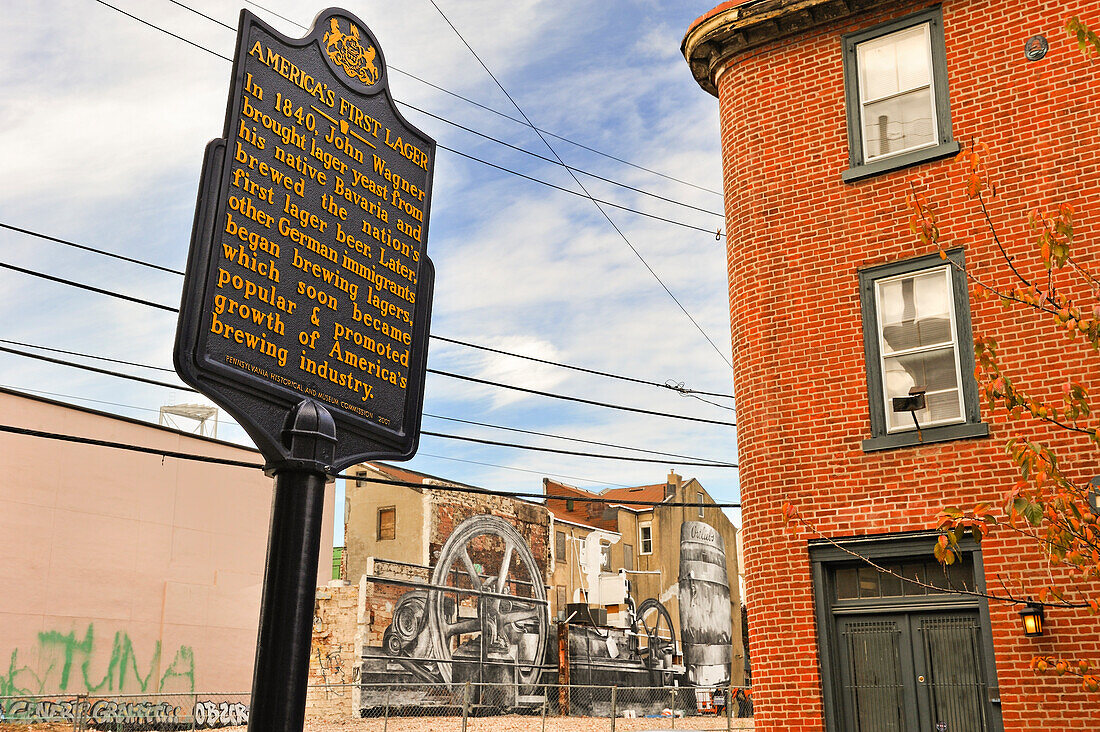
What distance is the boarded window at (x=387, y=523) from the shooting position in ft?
147

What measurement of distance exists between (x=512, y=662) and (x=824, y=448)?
31901 millimetres

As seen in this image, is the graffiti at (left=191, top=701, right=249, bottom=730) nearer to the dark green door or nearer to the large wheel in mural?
the large wheel in mural

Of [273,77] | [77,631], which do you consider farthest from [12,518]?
[273,77]

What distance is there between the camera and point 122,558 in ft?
110

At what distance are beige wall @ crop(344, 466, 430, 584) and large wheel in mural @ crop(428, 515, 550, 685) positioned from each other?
151cm

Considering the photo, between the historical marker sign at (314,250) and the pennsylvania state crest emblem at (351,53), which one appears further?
the pennsylvania state crest emblem at (351,53)

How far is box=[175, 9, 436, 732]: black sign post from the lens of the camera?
5.84 metres

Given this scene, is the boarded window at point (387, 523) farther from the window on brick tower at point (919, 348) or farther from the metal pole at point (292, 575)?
the metal pole at point (292, 575)

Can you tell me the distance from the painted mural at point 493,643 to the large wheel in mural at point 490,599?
45mm

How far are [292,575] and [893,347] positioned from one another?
9.07 m

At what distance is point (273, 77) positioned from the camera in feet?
21.0

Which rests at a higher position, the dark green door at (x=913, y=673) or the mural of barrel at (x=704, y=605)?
the mural of barrel at (x=704, y=605)

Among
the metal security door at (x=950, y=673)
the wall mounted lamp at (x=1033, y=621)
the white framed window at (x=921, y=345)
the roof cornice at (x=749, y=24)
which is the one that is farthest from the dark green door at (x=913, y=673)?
the roof cornice at (x=749, y=24)

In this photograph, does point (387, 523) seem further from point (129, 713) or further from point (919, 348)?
point (919, 348)
